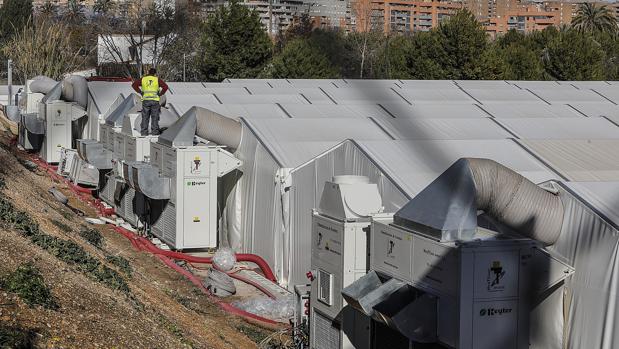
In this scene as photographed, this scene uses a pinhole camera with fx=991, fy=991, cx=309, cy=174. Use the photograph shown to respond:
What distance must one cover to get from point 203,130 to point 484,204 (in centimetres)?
949

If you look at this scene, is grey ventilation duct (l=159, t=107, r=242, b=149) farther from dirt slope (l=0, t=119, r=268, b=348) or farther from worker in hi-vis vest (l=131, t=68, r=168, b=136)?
dirt slope (l=0, t=119, r=268, b=348)

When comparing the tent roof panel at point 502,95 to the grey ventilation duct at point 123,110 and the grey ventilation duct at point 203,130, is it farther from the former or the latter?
the grey ventilation duct at point 203,130

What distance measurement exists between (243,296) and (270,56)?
3575 cm

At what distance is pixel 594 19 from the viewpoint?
74250 millimetres

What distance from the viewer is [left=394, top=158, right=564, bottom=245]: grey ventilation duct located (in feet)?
30.5

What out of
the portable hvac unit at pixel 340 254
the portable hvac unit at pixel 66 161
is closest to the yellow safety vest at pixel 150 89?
the portable hvac unit at pixel 66 161

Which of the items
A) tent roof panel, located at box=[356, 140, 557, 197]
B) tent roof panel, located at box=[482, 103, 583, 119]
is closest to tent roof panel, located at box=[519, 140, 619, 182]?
tent roof panel, located at box=[356, 140, 557, 197]

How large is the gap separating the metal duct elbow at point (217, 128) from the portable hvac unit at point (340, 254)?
7107 mm

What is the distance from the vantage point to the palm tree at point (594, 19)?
74.2m

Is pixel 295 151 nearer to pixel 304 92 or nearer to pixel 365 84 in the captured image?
pixel 304 92

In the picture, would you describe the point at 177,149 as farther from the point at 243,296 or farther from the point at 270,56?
the point at 270,56

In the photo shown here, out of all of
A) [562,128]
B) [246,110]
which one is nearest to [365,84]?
[246,110]

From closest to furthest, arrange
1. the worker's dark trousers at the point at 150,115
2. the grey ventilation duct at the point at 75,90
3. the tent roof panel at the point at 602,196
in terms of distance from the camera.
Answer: the tent roof panel at the point at 602,196
the worker's dark trousers at the point at 150,115
the grey ventilation duct at the point at 75,90

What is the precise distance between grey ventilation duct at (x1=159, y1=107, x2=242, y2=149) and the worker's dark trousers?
1.74 m
